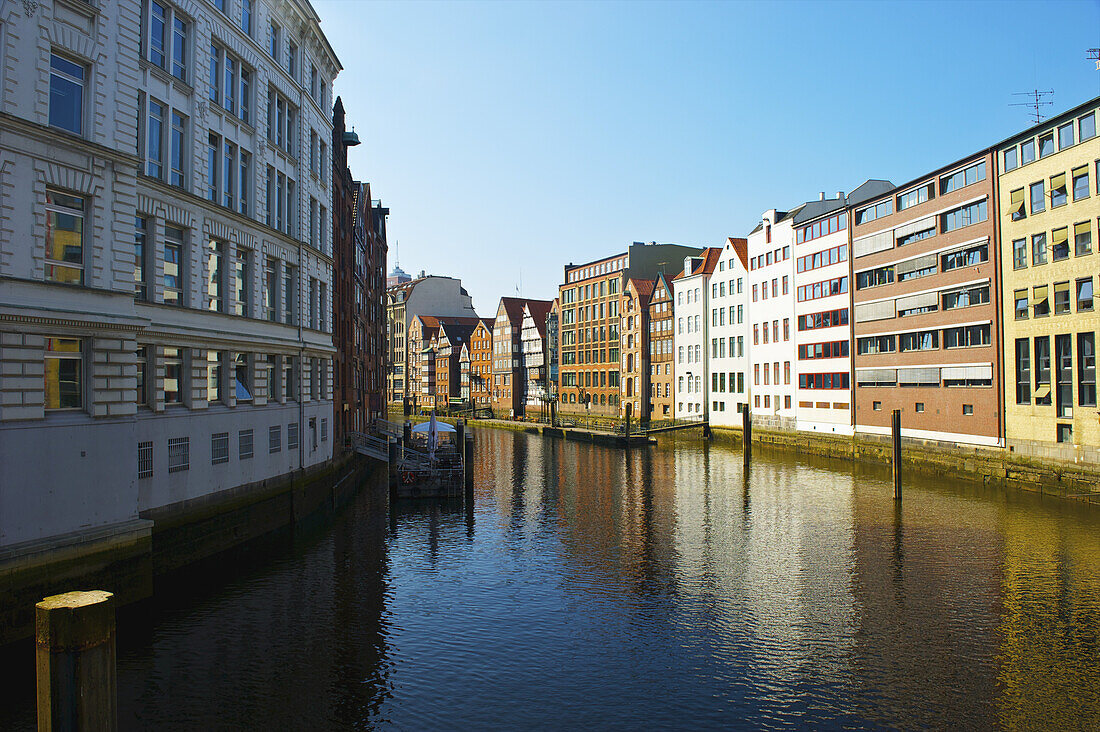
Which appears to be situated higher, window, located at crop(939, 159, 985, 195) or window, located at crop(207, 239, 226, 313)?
window, located at crop(939, 159, 985, 195)

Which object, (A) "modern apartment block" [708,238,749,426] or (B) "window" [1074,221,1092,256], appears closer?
(B) "window" [1074,221,1092,256]

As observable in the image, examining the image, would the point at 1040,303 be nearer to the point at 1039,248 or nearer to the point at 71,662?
the point at 1039,248

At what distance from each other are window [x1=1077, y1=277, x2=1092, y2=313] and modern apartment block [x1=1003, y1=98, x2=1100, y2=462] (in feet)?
0.16

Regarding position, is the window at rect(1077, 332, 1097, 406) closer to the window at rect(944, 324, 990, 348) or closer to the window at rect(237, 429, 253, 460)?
the window at rect(944, 324, 990, 348)

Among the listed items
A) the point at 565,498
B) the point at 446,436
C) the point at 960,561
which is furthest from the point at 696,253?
the point at 960,561

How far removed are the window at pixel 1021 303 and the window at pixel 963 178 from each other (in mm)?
Answer: 7830

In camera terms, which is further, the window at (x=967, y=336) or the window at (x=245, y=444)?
the window at (x=967, y=336)

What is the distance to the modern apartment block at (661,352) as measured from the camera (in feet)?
276

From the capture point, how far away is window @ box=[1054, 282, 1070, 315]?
36688mm

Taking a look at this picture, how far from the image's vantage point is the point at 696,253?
324ft

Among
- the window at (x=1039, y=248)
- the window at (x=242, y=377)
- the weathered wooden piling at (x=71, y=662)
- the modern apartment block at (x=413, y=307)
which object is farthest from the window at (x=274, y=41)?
the modern apartment block at (x=413, y=307)

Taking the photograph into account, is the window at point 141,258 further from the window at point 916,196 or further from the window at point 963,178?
the window at point 916,196

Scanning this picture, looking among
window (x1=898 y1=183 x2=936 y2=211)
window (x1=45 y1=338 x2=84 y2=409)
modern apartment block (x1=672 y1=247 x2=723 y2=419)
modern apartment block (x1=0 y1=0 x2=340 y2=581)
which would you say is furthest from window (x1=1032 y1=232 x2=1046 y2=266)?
window (x1=45 y1=338 x2=84 y2=409)

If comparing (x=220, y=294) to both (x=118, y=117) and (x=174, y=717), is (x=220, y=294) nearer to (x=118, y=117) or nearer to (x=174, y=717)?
(x=118, y=117)
